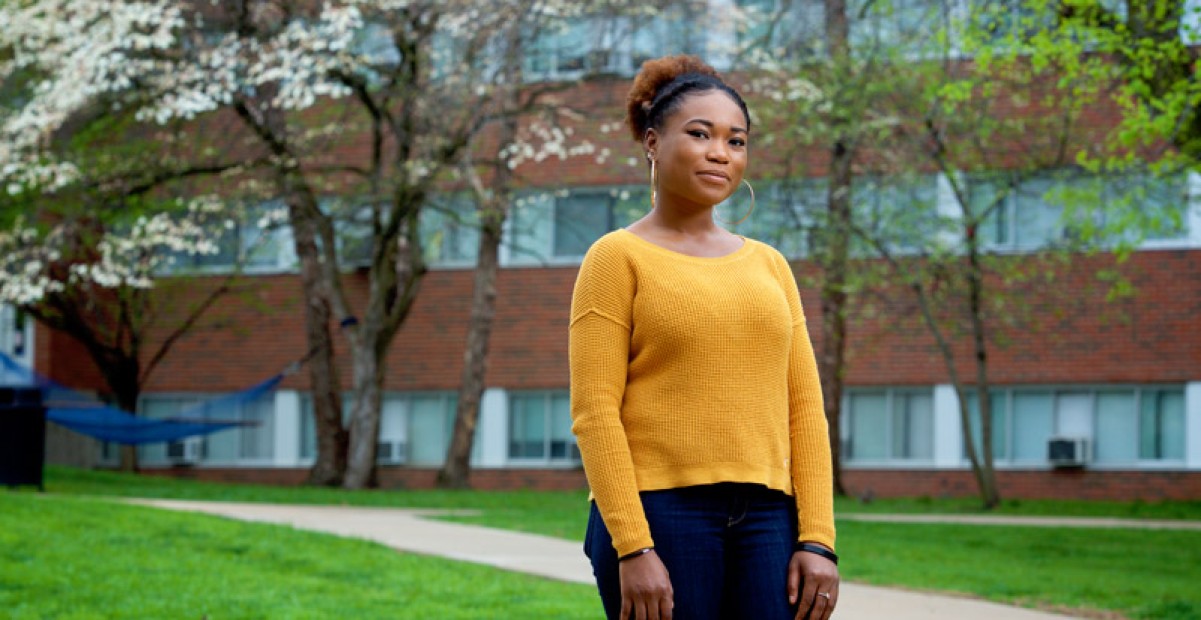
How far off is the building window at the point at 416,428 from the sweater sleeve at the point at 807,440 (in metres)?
25.8

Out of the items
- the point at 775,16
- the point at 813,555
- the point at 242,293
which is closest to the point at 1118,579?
the point at 813,555

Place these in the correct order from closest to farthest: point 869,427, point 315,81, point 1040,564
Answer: point 1040,564
point 315,81
point 869,427

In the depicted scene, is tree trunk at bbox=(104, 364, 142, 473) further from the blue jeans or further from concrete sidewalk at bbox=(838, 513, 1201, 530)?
the blue jeans

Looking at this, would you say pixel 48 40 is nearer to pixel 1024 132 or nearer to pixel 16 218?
pixel 16 218

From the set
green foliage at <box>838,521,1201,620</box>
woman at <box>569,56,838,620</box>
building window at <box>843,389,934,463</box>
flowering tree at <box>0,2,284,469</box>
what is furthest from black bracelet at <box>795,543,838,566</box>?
building window at <box>843,389,934,463</box>

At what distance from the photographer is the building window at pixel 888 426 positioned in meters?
26.7

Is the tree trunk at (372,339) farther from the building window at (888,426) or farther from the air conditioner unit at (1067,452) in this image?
the air conditioner unit at (1067,452)

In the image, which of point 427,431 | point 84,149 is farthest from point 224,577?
point 427,431

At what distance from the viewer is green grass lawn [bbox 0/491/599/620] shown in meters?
9.08

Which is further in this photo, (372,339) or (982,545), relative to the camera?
(372,339)

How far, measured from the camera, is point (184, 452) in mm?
30906

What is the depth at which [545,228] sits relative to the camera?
28656mm

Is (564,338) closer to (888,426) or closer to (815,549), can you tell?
(888,426)

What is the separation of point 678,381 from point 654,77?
0.73 meters
